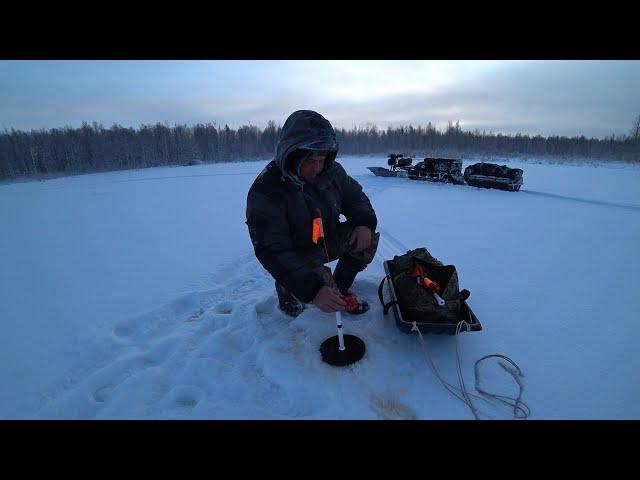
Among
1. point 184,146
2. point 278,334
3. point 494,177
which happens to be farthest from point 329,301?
point 184,146

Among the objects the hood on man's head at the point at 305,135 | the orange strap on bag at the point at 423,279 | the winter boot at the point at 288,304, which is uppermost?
the hood on man's head at the point at 305,135

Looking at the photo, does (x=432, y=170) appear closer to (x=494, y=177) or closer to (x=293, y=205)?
(x=494, y=177)

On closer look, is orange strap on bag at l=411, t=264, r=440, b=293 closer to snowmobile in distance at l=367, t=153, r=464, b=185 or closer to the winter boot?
the winter boot

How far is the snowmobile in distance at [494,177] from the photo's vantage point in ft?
32.4

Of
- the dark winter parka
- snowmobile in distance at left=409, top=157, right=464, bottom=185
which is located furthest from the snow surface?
snowmobile in distance at left=409, top=157, right=464, bottom=185

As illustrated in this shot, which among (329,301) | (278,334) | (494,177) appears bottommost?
(278,334)

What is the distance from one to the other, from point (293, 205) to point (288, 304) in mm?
996

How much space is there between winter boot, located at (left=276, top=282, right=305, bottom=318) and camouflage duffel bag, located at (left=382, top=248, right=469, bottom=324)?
0.94 metres

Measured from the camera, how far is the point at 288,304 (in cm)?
282

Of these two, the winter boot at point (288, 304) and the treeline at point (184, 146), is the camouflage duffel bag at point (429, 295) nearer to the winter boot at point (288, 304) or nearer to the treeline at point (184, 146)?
the winter boot at point (288, 304)

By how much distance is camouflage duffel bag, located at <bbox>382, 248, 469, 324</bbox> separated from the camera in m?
2.26

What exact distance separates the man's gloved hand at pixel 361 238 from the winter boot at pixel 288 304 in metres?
0.80

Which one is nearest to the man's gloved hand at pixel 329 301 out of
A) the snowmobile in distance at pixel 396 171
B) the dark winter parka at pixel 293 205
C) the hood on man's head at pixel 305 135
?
the dark winter parka at pixel 293 205
